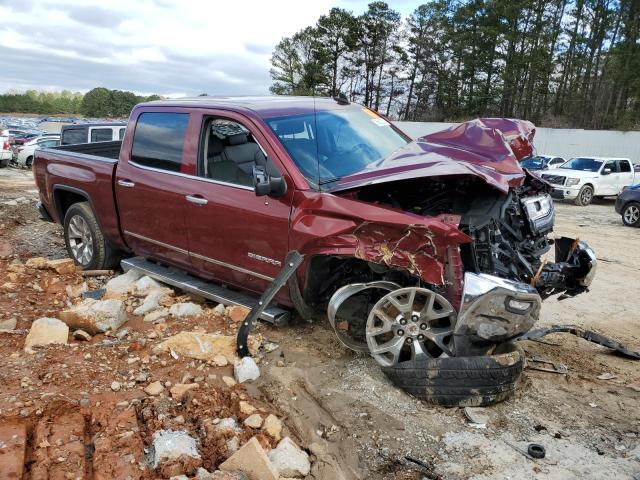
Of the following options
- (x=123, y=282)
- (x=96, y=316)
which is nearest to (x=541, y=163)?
(x=123, y=282)

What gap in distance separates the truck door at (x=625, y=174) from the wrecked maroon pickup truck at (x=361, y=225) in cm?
1439

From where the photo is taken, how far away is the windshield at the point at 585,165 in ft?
54.5

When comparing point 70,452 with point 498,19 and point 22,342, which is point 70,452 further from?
point 498,19

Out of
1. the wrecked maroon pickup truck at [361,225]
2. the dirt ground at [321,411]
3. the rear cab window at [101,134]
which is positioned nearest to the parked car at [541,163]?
the rear cab window at [101,134]

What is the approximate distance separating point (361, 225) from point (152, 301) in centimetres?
239

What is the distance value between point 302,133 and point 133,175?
184cm

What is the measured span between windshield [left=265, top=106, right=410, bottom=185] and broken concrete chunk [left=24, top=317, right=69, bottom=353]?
7.32 ft

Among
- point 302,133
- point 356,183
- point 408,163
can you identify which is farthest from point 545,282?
point 302,133

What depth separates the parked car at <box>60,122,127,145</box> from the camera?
498 inches

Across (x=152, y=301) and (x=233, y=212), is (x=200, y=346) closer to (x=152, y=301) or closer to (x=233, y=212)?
(x=233, y=212)

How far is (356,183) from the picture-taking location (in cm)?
354

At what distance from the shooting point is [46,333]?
4039 mm

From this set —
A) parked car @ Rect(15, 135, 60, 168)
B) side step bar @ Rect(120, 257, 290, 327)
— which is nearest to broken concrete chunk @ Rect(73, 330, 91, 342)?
side step bar @ Rect(120, 257, 290, 327)

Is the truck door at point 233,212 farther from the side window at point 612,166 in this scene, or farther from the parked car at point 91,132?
the side window at point 612,166
